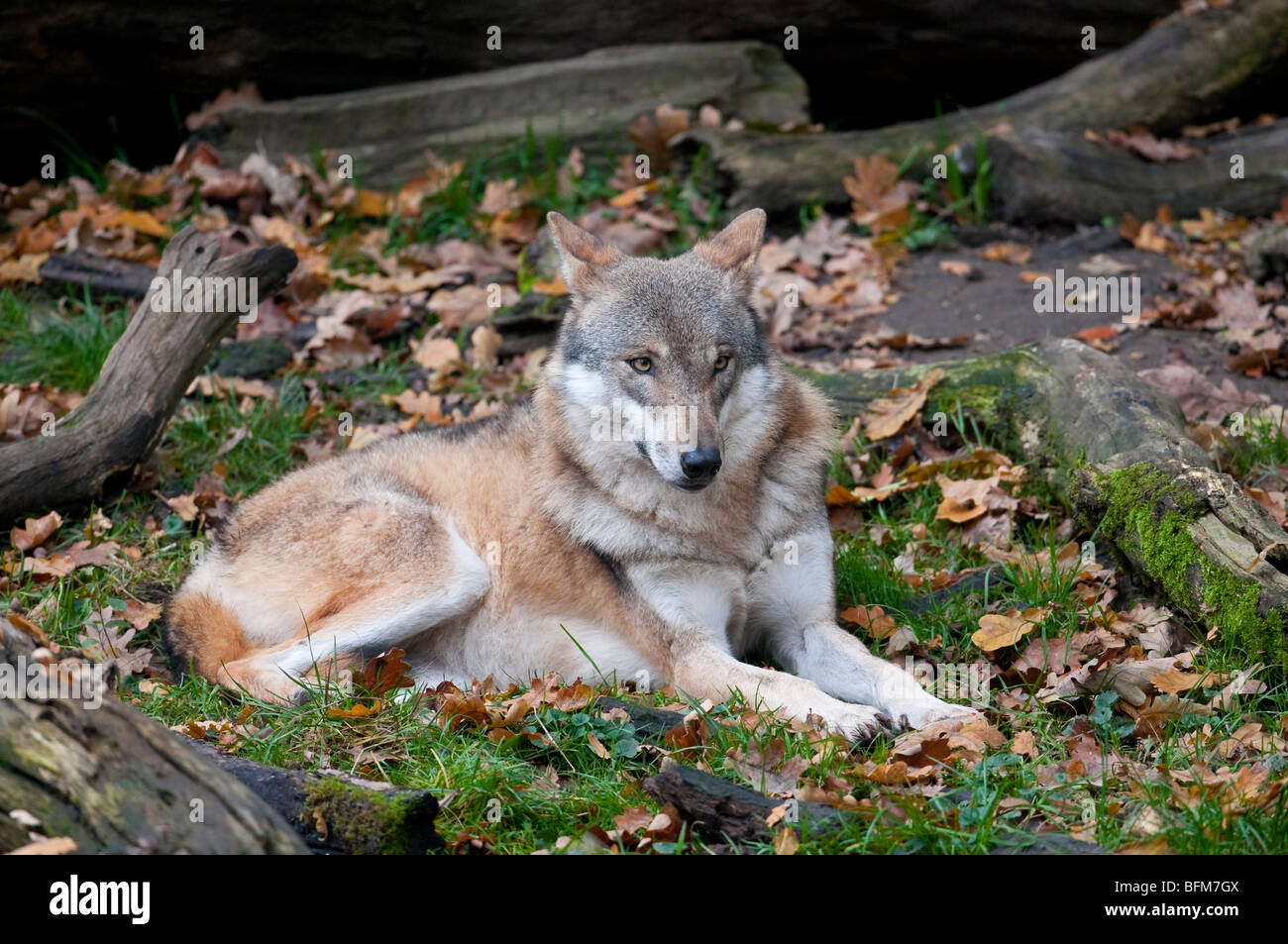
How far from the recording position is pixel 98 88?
970 centimetres

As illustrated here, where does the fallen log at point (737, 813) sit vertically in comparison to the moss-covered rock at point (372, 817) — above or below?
below

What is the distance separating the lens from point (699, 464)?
179 inches

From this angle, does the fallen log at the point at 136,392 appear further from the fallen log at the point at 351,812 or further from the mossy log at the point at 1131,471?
the mossy log at the point at 1131,471

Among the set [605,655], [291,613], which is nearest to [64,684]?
[291,613]

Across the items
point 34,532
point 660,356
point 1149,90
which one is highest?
point 1149,90

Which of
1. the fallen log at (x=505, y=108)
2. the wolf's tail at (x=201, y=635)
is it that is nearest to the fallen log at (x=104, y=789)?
the wolf's tail at (x=201, y=635)

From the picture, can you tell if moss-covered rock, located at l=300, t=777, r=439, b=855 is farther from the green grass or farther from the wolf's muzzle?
the green grass

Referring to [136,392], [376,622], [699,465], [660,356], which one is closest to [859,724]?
[699,465]

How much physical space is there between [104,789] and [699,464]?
240 cm

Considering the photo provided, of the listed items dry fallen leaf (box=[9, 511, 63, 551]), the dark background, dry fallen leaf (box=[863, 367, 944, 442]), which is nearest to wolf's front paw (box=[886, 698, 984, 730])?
dry fallen leaf (box=[863, 367, 944, 442])

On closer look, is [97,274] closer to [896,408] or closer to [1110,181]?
[896,408]

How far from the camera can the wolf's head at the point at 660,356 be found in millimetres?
4699

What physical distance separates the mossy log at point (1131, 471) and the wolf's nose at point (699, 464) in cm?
180

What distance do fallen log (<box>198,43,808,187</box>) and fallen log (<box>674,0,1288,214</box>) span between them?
0.78m
